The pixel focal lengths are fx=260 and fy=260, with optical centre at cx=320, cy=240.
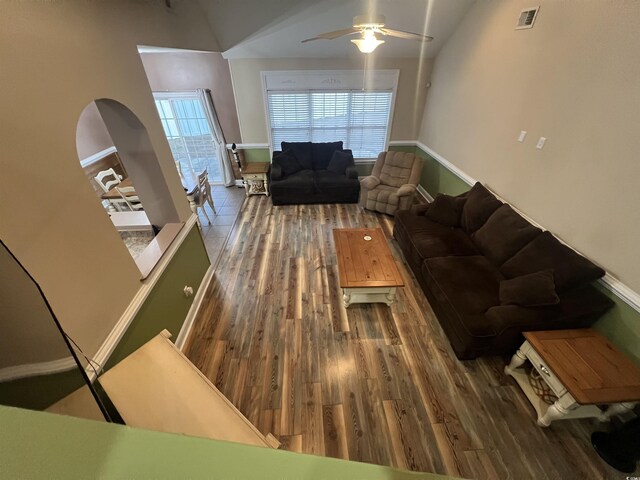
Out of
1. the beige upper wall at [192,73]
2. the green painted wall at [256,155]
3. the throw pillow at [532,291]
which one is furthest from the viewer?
the green painted wall at [256,155]

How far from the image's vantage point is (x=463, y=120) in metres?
3.70

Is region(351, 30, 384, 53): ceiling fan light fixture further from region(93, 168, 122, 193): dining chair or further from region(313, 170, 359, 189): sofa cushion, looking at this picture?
region(93, 168, 122, 193): dining chair

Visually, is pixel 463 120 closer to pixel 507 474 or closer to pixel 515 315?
pixel 515 315

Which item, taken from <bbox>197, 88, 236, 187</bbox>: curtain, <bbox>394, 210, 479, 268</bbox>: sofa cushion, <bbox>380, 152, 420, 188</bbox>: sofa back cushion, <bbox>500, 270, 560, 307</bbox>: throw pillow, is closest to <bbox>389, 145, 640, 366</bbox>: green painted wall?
<bbox>500, 270, 560, 307</bbox>: throw pillow

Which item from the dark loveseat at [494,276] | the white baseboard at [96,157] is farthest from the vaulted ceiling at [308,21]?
the white baseboard at [96,157]

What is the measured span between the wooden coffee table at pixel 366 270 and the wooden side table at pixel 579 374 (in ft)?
3.58

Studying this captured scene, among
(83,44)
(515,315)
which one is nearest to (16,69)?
(83,44)

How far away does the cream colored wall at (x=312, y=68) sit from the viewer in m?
4.46

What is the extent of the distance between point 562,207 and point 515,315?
1.12 meters

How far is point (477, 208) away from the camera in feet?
9.71

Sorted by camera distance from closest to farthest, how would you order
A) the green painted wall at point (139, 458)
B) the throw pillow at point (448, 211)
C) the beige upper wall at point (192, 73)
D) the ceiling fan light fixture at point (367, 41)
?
the green painted wall at point (139, 458) < the ceiling fan light fixture at point (367, 41) < the throw pillow at point (448, 211) < the beige upper wall at point (192, 73)

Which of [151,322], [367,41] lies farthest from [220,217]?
[367,41]

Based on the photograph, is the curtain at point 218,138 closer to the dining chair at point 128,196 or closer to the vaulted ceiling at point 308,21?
the vaulted ceiling at point 308,21

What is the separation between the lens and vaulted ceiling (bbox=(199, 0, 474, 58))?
126 inches
